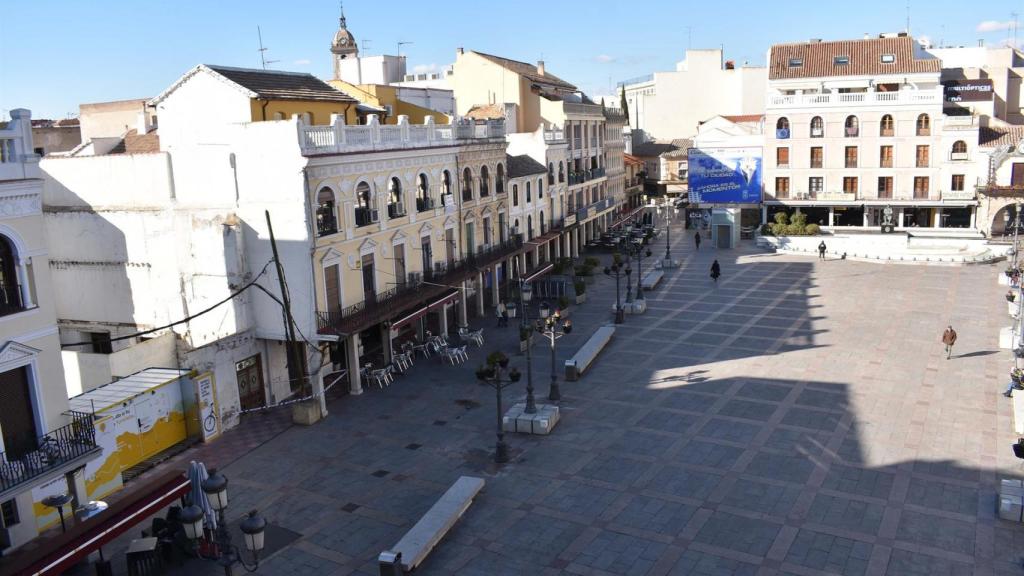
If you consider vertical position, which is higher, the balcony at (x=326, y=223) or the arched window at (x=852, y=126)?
the arched window at (x=852, y=126)

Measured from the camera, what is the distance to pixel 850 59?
62250mm

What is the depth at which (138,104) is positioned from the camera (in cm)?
4322

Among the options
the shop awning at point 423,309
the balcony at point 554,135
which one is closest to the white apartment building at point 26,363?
the shop awning at point 423,309

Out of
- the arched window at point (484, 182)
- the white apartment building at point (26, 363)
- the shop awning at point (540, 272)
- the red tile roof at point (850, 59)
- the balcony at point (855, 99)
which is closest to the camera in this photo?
the white apartment building at point (26, 363)

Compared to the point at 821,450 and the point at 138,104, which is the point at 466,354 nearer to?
the point at 821,450

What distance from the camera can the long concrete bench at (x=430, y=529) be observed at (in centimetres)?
1575

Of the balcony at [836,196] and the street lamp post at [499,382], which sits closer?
the street lamp post at [499,382]

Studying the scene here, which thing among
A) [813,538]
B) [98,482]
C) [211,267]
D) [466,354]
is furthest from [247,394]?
[813,538]

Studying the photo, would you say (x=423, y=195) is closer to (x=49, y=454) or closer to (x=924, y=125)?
(x=49, y=454)

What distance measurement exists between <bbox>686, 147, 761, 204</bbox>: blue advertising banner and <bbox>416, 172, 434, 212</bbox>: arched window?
3497cm

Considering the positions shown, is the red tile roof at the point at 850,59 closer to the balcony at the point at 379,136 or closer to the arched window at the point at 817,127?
the arched window at the point at 817,127

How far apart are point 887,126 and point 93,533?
190 feet

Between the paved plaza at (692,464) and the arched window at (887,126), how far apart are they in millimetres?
26117

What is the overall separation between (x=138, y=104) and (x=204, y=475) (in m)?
33.0
